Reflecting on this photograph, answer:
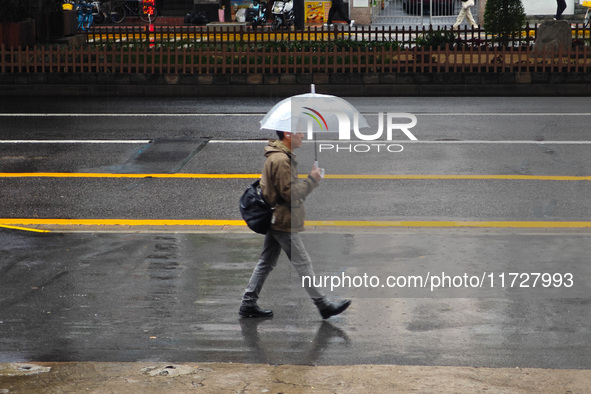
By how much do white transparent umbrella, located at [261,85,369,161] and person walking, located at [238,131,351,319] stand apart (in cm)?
9

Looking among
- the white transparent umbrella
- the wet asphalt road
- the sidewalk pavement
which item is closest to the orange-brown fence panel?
the wet asphalt road

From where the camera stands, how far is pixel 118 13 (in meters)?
37.5

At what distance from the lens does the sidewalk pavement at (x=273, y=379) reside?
5.15 meters

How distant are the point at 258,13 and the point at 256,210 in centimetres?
2831

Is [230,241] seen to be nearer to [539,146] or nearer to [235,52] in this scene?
[539,146]

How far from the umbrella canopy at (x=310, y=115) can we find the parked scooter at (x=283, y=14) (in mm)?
26399

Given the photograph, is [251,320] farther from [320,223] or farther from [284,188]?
[320,223]

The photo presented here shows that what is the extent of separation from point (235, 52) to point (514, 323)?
15.3m

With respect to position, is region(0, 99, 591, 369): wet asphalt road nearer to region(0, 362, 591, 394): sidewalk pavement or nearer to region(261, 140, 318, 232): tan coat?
region(0, 362, 591, 394): sidewalk pavement

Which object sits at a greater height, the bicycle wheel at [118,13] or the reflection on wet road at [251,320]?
the bicycle wheel at [118,13]

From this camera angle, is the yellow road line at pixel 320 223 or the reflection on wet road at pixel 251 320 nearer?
the reflection on wet road at pixel 251 320

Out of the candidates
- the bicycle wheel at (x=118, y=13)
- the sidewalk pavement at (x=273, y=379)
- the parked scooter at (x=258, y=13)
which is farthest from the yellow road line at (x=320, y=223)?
the bicycle wheel at (x=118, y=13)

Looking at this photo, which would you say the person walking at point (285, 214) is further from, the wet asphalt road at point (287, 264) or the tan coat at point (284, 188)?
the wet asphalt road at point (287, 264)

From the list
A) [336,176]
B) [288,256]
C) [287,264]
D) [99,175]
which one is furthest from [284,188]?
[99,175]
